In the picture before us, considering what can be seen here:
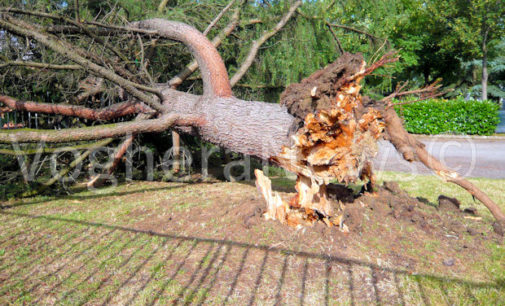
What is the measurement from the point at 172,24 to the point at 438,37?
2076 centimetres

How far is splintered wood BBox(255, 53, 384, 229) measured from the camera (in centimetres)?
307

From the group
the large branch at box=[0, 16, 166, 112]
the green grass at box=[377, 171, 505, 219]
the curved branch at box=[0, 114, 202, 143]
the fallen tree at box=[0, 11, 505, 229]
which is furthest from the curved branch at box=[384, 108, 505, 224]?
the large branch at box=[0, 16, 166, 112]

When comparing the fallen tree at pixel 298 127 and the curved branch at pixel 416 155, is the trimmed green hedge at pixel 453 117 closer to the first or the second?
the curved branch at pixel 416 155

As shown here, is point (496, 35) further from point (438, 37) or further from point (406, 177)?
point (406, 177)

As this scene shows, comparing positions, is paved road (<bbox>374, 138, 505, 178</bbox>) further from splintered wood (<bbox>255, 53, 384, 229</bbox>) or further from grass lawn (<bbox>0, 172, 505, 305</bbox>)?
splintered wood (<bbox>255, 53, 384, 229</bbox>)

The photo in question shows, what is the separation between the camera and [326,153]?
3.19 metres

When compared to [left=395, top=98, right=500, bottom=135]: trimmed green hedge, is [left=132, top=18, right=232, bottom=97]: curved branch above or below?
above

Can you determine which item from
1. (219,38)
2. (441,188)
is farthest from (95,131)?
(441,188)

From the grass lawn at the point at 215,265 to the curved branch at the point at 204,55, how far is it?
4.62 feet

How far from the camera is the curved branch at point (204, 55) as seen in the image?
436cm

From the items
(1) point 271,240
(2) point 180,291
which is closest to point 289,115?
(1) point 271,240

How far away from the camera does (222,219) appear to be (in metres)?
3.76

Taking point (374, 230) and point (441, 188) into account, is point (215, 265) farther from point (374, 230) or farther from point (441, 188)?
point (441, 188)

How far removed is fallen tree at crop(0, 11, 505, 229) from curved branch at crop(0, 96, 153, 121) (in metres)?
0.99
